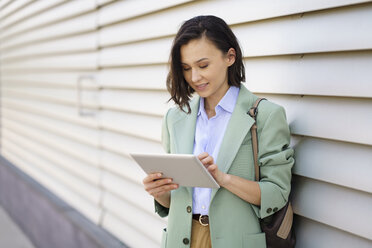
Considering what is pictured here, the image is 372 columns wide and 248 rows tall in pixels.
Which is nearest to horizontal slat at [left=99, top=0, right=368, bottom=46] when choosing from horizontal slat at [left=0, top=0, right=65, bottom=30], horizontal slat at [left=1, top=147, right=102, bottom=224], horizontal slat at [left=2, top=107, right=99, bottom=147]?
Answer: horizontal slat at [left=2, top=107, right=99, bottom=147]

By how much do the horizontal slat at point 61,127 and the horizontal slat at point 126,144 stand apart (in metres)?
0.24

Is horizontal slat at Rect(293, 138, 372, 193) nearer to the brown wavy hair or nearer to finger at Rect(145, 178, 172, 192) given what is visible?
the brown wavy hair

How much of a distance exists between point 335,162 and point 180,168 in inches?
28.6

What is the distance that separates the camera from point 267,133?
2096 millimetres

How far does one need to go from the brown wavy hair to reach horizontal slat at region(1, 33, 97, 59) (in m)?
2.65

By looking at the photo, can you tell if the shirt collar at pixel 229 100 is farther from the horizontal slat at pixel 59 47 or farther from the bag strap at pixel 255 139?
the horizontal slat at pixel 59 47

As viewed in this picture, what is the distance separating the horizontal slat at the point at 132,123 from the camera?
3.75 meters

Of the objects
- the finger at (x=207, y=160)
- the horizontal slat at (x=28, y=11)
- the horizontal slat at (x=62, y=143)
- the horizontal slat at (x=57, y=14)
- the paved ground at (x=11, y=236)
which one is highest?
the horizontal slat at (x=28, y=11)

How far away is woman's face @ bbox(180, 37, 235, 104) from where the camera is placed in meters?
2.11

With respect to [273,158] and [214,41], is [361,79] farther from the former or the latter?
[214,41]

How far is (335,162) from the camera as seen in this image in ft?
7.07

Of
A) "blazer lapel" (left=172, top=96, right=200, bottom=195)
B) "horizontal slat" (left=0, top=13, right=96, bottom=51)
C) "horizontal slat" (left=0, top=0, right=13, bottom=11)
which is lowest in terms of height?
"blazer lapel" (left=172, top=96, right=200, bottom=195)

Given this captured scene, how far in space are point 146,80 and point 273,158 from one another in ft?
6.42

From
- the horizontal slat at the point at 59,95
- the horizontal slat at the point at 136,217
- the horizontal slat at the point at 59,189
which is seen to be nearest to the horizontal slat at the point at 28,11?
the horizontal slat at the point at 59,95
